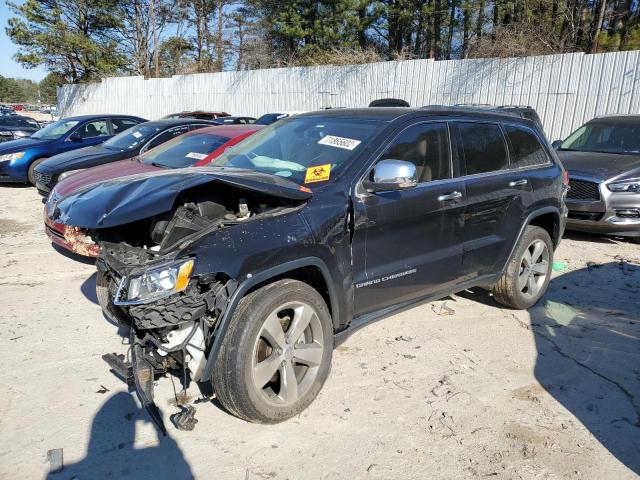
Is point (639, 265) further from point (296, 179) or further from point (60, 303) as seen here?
point (60, 303)

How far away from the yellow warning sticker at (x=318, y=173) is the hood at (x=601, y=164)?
18.4ft

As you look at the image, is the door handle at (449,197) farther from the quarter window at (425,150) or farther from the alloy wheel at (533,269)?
the alloy wheel at (533,269)

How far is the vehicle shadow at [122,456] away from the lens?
2633 mm

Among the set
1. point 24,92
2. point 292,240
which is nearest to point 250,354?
point 292,240

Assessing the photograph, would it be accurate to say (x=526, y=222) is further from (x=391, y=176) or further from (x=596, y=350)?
(x=391, y=176)

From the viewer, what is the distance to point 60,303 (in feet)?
15.7

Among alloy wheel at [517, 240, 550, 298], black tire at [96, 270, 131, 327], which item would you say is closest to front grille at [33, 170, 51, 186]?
black tire at [96, 270, 131, 327]

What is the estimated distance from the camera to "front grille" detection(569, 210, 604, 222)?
735 cm

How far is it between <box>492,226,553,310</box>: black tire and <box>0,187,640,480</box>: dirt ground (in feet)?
0.41

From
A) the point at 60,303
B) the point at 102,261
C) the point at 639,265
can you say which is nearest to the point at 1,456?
the point at 102,261

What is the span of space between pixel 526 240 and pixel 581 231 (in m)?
3.67

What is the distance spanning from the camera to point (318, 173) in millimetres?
3381

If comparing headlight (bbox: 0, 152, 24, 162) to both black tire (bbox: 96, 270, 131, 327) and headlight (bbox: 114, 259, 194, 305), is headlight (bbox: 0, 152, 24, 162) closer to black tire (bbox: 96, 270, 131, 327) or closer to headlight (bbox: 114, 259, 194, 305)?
black tire (bbox: 96, 270, 131, 327)

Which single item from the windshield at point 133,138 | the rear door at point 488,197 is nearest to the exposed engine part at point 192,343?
the rear door at point 488,197
